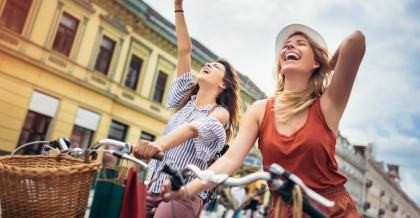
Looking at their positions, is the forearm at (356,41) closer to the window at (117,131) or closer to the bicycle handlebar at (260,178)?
the bicycle handlebar at (260,178)

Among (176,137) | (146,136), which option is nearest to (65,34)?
(146,136)

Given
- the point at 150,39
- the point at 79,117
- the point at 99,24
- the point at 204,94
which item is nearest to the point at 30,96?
the point at 79,117

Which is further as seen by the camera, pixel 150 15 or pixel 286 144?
pixel 150 15

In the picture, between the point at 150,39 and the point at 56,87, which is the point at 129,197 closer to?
the point at 56,87

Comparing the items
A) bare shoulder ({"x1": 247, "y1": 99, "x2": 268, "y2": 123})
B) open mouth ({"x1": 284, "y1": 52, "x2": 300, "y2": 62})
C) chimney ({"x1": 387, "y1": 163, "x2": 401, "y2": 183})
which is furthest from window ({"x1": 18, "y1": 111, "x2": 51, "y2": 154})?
chimney ({"x1": 387, "y1": 163, "x2": 401, "y2": 183})

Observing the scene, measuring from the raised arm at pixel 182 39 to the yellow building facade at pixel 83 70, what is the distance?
1024 centimetres

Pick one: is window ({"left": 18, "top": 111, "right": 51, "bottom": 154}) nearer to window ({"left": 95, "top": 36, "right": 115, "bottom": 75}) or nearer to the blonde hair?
window ({"left": 95, "top": 36, "right": 115, "bottom": 75})

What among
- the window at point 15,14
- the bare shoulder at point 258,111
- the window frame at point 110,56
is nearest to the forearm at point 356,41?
the bare shoulder at point 258,111

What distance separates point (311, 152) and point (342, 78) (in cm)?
34

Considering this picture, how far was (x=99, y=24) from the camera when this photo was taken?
14234mm

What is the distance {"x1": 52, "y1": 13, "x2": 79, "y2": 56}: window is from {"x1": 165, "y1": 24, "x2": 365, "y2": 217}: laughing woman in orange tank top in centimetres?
1244

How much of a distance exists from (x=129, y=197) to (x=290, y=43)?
44.2 inches

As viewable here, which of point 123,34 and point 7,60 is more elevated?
point 123,34

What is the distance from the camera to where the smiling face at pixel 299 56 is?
1842mm
